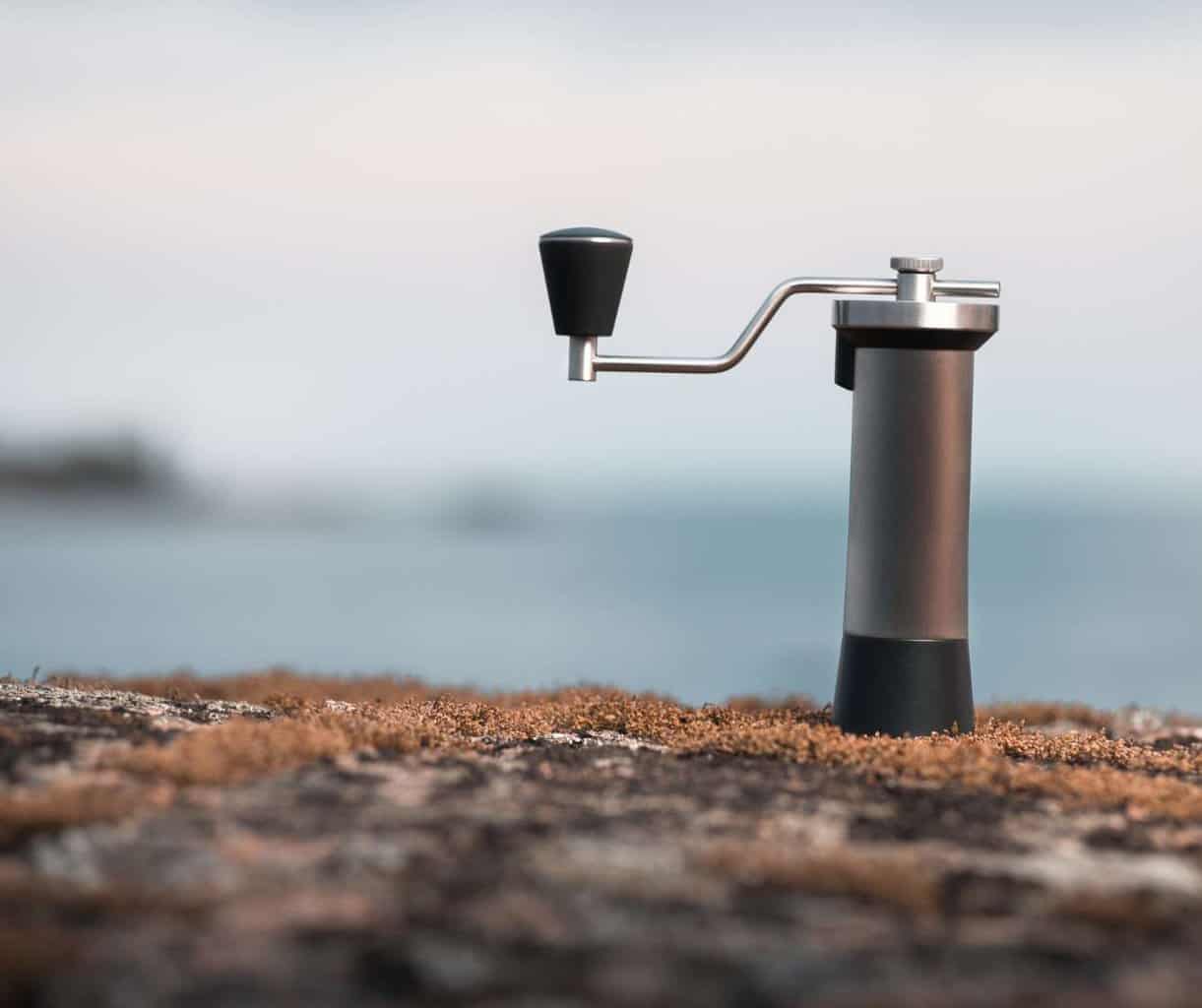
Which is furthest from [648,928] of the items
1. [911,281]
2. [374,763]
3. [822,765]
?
[911,281]

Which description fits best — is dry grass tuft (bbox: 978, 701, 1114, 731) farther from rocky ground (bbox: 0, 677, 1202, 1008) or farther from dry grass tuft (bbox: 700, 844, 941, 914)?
dry grass tuft (bbox: 700, 844, 941, 914)

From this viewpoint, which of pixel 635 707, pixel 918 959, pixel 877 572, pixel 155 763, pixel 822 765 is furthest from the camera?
pixel 635 707

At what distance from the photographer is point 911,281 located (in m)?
9.74

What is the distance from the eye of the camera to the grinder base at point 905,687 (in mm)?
9547

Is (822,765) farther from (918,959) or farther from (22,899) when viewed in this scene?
(22,899)

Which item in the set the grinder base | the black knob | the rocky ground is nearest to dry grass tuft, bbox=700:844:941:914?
the rocky ground

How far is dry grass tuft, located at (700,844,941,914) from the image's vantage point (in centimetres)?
525

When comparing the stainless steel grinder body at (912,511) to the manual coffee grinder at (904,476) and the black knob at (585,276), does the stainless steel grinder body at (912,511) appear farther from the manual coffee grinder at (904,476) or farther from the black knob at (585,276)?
the black knob at (585,276)

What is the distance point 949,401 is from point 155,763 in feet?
17.6

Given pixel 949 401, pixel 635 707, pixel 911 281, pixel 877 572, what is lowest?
pixel 635 707

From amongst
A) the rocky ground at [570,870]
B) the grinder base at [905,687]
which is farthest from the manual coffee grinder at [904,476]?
the rocky ground at [570,870]

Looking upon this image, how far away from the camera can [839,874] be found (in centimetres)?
537

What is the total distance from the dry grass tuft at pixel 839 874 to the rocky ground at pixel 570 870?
11 millimetres

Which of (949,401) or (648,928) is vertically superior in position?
(949,401)
